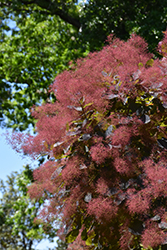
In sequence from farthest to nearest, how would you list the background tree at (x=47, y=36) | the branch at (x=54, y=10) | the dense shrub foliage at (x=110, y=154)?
the branch at (x=54, y=10), the background tree at (x=47, y=36), the dense shrub foliage at (x=110, y=154)

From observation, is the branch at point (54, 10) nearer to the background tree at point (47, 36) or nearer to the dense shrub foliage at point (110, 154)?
the background tree at point (47, 36)

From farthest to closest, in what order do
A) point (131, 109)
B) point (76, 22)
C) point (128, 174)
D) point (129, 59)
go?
1. point (76, 22)
2. point (129, 59)
3. point (131, 109)
4. point (128, 174)

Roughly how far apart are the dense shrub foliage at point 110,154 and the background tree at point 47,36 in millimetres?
4372

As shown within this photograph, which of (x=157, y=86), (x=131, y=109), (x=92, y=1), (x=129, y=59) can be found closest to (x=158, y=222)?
(x=131, y=109)

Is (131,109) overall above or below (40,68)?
below

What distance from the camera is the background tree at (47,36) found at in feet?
22.2

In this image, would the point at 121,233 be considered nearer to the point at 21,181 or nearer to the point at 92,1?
the point at 92,1

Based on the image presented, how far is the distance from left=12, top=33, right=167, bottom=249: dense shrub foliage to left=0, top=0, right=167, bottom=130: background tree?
4372mm

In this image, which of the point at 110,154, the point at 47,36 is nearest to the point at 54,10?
the point at 47,36

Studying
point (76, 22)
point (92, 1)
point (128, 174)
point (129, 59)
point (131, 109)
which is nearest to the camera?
point (128, 174)

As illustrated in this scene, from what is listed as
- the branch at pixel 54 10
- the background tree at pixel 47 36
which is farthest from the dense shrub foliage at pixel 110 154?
the branch at pixel 54 10

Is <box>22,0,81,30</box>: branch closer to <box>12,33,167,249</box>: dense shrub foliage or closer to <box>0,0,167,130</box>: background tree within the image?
<box>0,0,167,130</box>: background tree

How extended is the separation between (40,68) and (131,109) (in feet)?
23.7

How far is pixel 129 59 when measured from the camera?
236 cm
